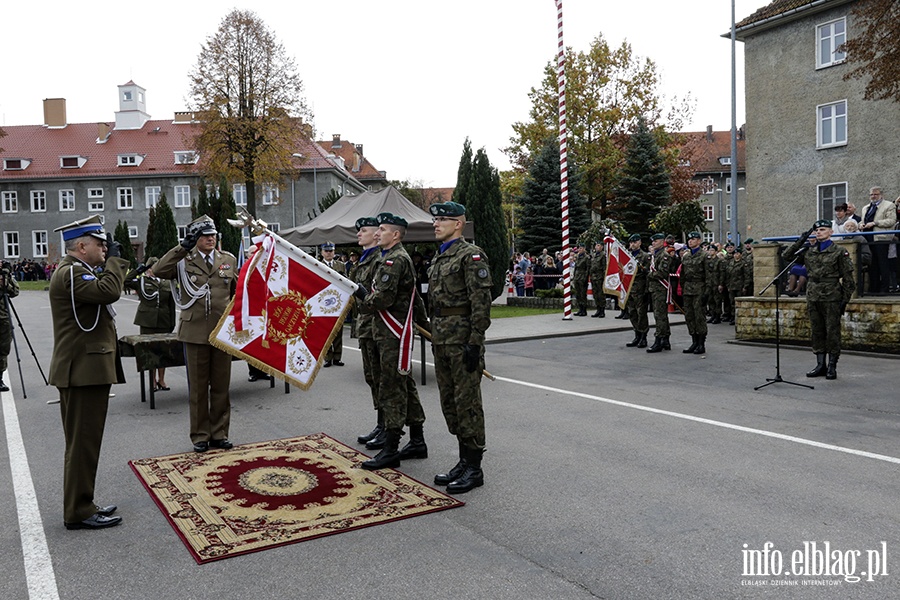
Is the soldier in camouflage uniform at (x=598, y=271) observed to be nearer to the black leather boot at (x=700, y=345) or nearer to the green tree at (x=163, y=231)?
the black leather boot at (x=700, y=345)

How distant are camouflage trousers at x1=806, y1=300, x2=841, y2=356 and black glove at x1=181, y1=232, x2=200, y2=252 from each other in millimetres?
8376

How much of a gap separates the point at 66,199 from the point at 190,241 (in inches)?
2558

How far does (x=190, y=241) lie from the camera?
22.3ft

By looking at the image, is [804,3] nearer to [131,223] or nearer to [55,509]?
[55,509]

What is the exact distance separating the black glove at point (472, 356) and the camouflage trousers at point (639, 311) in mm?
9612

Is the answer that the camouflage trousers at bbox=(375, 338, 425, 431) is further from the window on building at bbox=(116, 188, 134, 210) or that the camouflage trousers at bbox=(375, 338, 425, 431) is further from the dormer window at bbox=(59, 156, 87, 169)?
the dormer window at bbox=(59, 156, 87, 169)

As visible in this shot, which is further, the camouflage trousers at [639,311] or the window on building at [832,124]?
the window on building at [832,124]

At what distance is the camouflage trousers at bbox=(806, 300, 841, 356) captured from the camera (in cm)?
1038

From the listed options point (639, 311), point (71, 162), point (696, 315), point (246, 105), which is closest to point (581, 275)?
point (639, 311)

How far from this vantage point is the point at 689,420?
798 centimetres

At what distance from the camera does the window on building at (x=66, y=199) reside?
63.5 metres

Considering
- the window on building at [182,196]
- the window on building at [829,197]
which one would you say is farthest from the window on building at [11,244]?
the window on building at [829,197]

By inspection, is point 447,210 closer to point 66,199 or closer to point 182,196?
point 182,196

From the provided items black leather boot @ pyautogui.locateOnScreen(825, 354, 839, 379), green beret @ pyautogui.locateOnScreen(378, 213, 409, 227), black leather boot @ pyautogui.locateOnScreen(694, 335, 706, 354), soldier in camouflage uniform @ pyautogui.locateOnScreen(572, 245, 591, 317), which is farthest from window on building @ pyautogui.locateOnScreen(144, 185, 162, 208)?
green beret @ pyautogui.locateOnScreen(378, 213, 409, 227)
